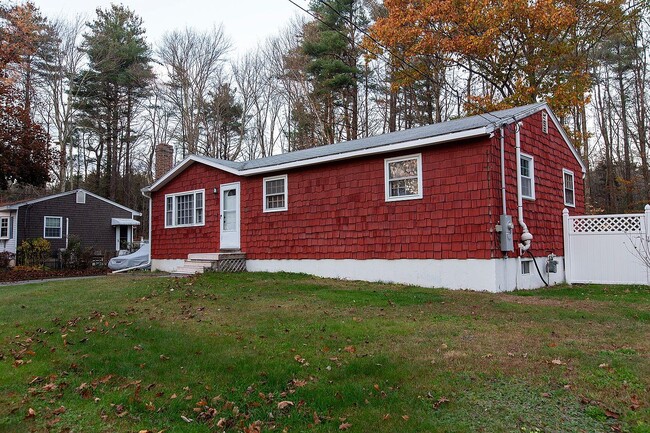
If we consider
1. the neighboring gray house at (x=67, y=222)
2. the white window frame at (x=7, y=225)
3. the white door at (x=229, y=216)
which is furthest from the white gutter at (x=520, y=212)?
the white window frame at (x=7, y=225)

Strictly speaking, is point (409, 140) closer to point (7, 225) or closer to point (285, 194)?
point (285, 194)

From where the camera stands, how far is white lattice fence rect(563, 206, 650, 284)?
10938 millimetres

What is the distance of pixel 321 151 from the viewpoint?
13.1 m

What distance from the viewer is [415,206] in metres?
10.6

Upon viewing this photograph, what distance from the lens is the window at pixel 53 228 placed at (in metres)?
24.2

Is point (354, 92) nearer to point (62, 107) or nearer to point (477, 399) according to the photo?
point (62, 107)

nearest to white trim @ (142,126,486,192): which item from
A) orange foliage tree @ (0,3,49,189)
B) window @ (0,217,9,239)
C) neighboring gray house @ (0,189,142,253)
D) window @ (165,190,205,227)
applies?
window @ (165,190,205,227)

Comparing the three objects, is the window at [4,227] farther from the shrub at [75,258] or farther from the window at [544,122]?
the window at [544,122]

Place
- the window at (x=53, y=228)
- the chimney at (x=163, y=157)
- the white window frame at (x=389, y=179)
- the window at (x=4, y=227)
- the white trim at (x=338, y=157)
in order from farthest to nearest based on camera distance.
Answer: the window at (x=53, y=228) → the window at (x=4, y=227) → the chimney at (x=163, y=157) → the white window frame at (x=389, y=179) → the white trim at (x=338, y=157)

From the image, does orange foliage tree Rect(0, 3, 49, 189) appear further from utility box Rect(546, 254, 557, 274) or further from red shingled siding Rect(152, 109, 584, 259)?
utility box Rect(546, 254, 557, 274)

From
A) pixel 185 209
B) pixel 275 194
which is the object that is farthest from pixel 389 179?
pixel 185 209

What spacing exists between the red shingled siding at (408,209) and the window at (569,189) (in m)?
0.33

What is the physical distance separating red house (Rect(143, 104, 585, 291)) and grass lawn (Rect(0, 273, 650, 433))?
2231 mm

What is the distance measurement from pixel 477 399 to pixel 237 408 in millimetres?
1903
